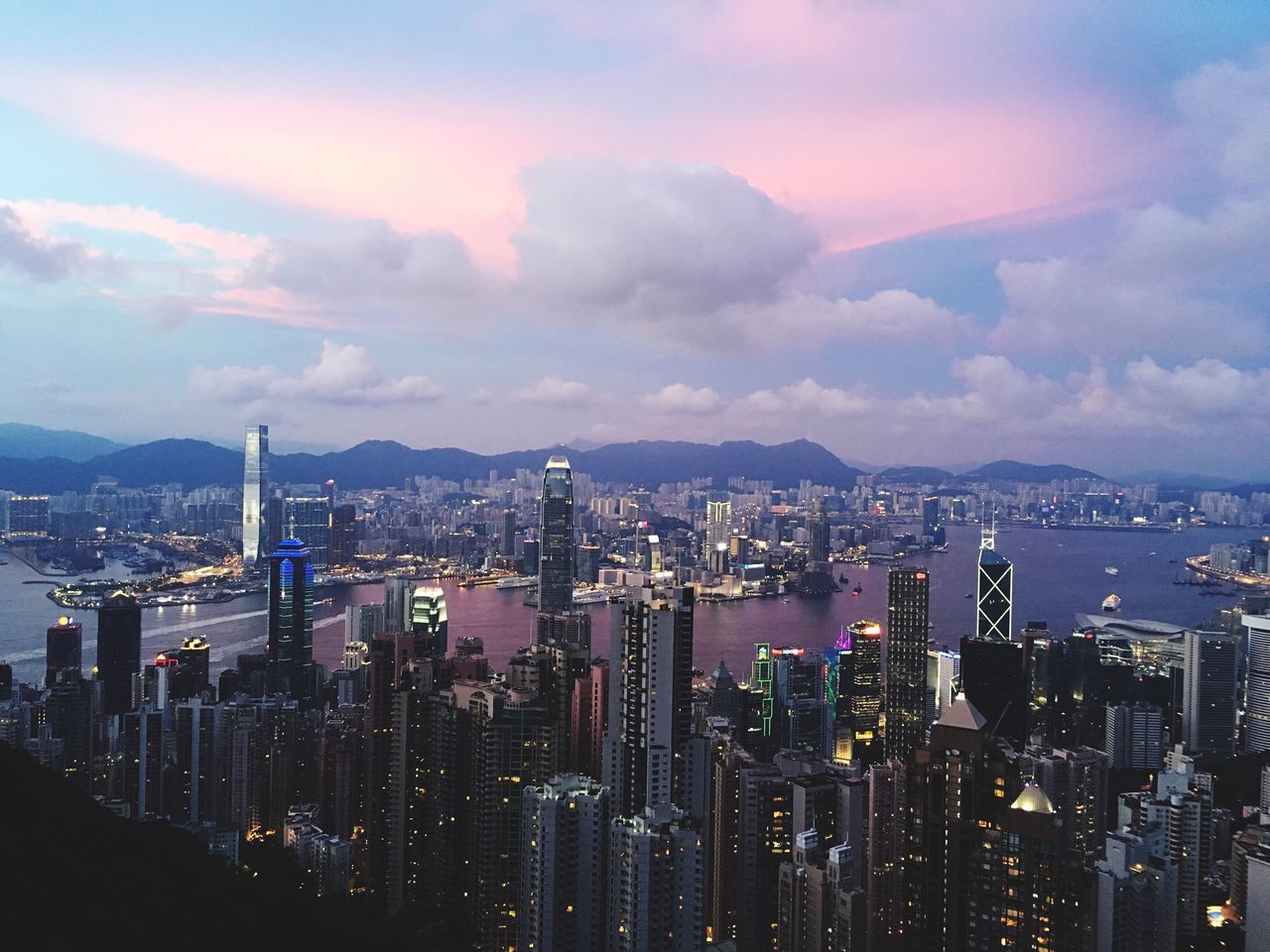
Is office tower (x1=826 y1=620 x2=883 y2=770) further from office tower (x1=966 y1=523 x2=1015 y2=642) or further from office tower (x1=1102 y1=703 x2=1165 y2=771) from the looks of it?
office tower (x1=1102 y1=703 x2=1165 y2=771)

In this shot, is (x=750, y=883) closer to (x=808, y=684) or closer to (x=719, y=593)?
(x=808, y=684)

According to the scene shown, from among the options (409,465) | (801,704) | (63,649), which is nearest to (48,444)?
(63,649)

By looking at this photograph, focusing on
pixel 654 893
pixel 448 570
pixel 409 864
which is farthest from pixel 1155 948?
pixel 448 570

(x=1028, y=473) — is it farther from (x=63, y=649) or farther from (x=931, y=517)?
(x=63, y=649)

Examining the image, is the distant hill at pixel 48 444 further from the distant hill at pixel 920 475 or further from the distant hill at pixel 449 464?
the distant hill at pixel 920 475

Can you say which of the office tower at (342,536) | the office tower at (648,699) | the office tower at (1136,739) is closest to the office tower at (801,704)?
the office tower at (1136,739)

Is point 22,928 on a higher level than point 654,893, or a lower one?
higher
